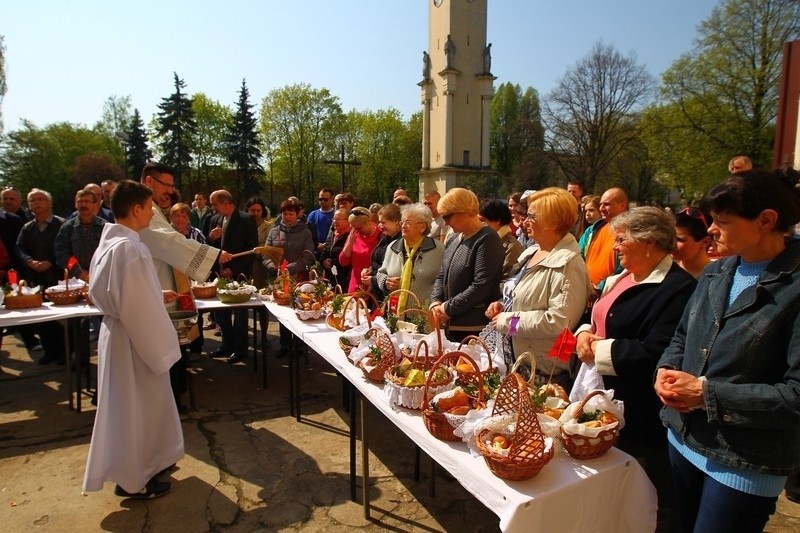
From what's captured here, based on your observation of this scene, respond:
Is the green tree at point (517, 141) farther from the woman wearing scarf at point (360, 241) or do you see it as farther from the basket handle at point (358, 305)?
the basket handle at point (358, 305)

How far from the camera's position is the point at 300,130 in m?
42.5

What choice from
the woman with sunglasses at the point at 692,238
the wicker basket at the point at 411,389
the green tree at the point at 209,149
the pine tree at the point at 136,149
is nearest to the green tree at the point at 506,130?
the green tree at the point at 209,149

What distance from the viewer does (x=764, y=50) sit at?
19.6 metres

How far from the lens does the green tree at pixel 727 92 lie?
768 inches

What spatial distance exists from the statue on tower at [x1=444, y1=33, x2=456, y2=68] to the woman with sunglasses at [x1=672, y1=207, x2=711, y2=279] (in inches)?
1336

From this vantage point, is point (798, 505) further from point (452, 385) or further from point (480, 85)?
point (480, 85)

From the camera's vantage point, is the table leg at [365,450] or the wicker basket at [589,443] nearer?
the wicker basket at [589,443]

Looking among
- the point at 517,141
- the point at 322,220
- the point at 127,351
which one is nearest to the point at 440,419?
the point at 127,351

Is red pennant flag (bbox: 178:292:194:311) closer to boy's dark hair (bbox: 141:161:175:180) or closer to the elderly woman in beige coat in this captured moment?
boy's dark hair (bbox: 141:161:175:180)

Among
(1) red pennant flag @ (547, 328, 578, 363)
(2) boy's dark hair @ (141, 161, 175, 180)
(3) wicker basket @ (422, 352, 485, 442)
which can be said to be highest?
(2) boy's dark hair @ (141, 161, 175, 180)

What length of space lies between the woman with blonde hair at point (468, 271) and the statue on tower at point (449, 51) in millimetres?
33139

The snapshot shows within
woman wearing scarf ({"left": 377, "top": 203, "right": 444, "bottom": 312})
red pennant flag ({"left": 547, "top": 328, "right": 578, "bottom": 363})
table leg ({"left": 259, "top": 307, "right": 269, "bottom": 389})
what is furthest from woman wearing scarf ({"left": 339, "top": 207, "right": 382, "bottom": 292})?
red pennant flag ({"left": 547, "top": 328, "right": 578, "bottom": 363})

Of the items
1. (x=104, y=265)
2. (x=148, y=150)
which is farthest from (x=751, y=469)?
(x=148, y=150)

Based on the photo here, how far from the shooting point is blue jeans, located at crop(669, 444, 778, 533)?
1.60 metres
